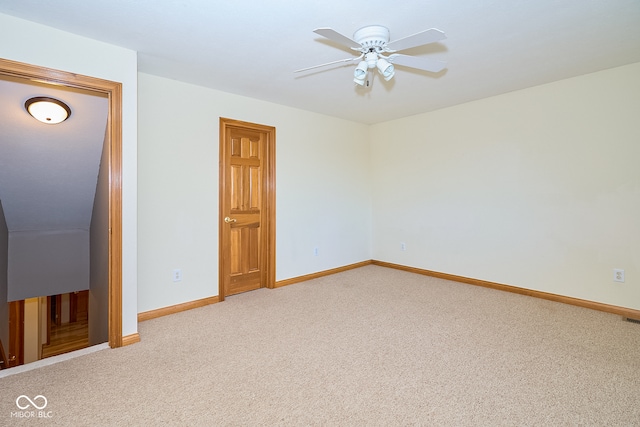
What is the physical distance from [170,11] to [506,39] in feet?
7.89

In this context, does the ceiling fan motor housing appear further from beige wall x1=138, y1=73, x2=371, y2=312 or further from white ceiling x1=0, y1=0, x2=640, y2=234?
beige wall x1=138, y1=73, x2=371, y2=312

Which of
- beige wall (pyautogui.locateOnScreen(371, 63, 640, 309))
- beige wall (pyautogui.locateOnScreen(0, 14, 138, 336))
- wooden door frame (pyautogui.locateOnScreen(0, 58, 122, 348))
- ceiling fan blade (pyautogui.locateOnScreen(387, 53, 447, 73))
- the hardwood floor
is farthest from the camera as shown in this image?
the hardwood floor

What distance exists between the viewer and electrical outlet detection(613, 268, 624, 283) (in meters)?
3.09

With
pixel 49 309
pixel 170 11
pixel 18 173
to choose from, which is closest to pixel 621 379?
pixel 170 11

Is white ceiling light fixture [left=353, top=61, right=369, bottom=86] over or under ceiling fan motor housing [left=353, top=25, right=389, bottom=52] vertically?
under

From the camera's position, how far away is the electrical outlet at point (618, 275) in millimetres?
3088

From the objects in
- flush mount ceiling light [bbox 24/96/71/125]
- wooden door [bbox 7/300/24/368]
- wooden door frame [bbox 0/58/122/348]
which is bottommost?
wooden door [bbox 7/300/24/368]

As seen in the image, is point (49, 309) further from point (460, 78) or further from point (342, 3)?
point (460, 78)

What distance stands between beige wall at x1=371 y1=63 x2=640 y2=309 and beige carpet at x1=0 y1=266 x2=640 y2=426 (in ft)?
1.88

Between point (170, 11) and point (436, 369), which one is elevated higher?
point (170, 11)

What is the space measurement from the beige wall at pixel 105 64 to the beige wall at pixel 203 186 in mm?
511

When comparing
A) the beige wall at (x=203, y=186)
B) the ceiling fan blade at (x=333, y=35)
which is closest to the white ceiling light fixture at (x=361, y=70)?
the ceiling fan blade at (x=333, y=35)

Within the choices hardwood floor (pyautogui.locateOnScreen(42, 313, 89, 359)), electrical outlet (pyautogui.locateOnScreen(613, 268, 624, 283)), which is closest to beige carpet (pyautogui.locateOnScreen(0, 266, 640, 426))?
electrical outlet (pyautogui.locateOnScreen(613, 268, 624, 283))

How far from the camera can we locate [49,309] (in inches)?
220
